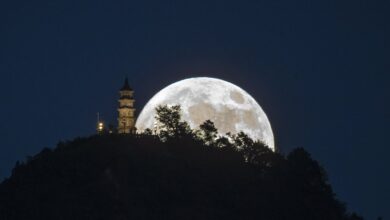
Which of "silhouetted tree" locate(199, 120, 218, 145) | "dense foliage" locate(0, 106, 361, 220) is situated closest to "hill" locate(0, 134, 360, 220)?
"dense foliage" locate(0, 106, 361, 220)

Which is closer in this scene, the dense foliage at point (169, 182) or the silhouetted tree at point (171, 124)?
the dense foliage at point (169, 182)

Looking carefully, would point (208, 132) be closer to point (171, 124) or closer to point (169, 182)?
point (171, 124)

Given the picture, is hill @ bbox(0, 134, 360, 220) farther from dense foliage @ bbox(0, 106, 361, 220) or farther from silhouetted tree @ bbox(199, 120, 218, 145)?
silhouetted tree @ bbox(199, 120, 218, 145)

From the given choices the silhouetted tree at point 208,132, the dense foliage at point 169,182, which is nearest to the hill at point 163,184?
the dense foliage at point 169,182

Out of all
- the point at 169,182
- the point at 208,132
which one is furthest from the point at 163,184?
the point at 208,132

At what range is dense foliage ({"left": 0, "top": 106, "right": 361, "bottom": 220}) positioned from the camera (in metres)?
178

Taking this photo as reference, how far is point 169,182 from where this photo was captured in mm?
181500

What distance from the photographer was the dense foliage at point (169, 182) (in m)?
178

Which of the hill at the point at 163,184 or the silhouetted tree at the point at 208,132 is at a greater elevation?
the silhouetted tree at the point at 208,132

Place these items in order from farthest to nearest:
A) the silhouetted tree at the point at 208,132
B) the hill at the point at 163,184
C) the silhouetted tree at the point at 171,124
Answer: the silhouetted tree at the point at 171,124, the silhouetted tree at the point at 208,132, the hill at the point at 163,184

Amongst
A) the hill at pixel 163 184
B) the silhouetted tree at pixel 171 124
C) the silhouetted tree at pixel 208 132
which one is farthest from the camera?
the silhouetted tree at pixel 171 124

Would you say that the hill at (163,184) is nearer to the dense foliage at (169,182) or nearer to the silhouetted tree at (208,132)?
the dense foliage at (169,182)
